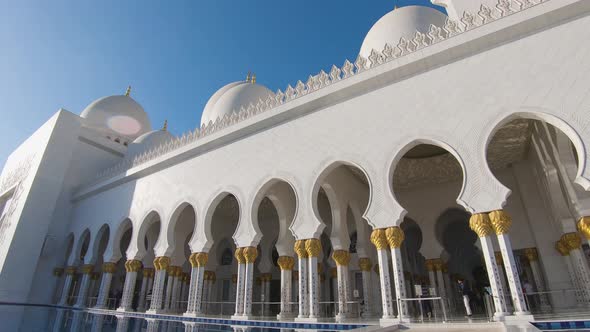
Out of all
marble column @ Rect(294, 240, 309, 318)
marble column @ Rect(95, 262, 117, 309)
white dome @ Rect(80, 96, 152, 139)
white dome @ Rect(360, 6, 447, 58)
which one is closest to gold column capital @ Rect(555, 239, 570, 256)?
marble column @ Rect(294, 240, 309, 318)

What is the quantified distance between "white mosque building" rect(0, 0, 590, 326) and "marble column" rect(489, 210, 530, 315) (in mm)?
13

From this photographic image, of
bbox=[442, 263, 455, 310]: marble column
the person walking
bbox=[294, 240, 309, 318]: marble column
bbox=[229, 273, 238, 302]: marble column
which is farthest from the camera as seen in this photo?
bbox=[229, 273, 238, 302]: marble column

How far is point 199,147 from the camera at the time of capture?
6.49 metres

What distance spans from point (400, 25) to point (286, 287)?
5095 millimetres

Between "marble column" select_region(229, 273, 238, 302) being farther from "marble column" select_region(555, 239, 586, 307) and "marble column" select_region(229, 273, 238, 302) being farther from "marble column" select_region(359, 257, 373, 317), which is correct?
"marble column" select_region(555, 239, 586, 307)

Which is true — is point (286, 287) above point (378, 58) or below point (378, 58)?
below

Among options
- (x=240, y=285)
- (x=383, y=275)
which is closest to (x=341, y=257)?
(x=383, y=275)

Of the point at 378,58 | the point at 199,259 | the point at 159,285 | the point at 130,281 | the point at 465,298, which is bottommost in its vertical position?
the point at 465,298

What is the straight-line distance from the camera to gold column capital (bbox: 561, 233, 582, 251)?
4.60 metres

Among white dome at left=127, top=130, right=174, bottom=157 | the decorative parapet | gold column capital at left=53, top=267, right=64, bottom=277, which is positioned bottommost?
gold column capital at left=53, top=267, right=64, bottom=277

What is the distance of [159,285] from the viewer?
6141 mm

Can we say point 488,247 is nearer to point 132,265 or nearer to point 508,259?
point 508,259

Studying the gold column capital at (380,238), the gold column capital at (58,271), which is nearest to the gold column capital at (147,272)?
the gold column capital at (58,271)

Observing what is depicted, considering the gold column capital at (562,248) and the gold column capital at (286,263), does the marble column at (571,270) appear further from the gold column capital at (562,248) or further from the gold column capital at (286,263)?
the gold column capital at (286,263)
